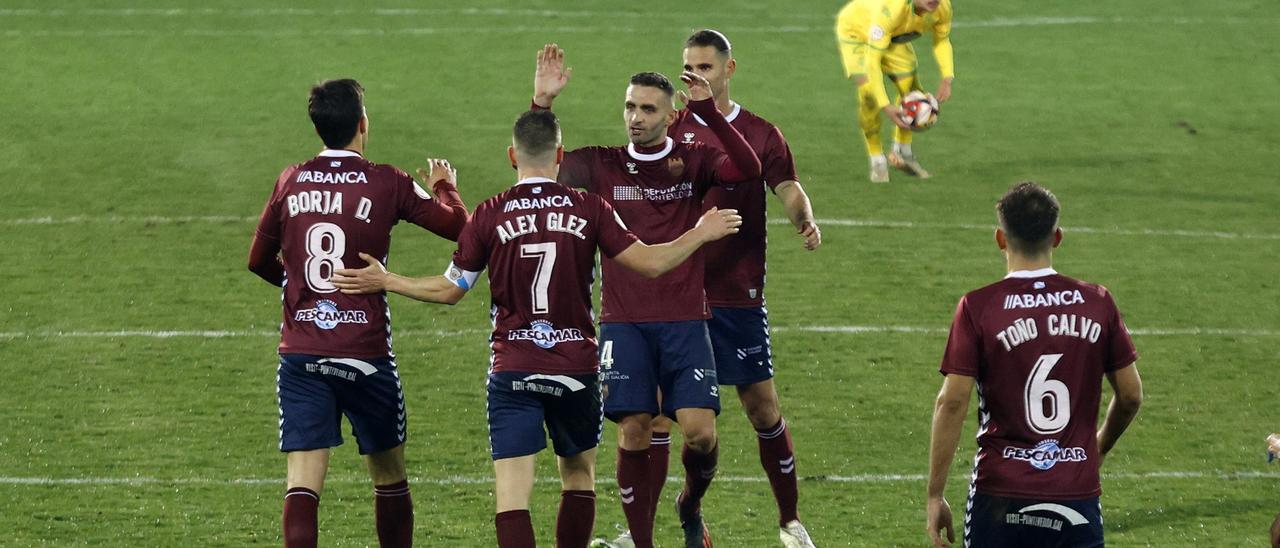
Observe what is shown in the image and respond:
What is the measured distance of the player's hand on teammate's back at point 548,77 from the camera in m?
7.94

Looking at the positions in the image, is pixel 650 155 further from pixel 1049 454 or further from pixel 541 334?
pixel 1049 454

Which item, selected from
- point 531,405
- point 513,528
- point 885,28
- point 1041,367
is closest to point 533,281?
point 531,405

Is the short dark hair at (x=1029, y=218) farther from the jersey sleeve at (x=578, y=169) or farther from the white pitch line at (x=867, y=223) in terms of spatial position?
the white pitch line at (x=867, y=223)

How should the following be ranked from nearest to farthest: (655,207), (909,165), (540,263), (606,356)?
(540,263)
(606,356)
(655,207)
(909,165)

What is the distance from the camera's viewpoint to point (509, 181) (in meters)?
17.0

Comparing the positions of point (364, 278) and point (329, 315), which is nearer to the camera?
point (364, 278)

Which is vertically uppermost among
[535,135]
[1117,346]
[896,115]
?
[896,115]

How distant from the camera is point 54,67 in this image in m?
21.3

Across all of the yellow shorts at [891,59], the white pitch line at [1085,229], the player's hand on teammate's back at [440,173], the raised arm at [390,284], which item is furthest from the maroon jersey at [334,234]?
the yellow shorts at [891,59]

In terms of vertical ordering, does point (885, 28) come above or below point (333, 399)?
above

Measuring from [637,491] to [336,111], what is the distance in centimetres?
226

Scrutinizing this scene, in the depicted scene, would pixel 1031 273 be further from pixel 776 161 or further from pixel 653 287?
pixel 776 161

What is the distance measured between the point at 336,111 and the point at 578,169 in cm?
134

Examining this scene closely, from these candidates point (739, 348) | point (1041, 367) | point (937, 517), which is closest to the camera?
point (1041, 367)
